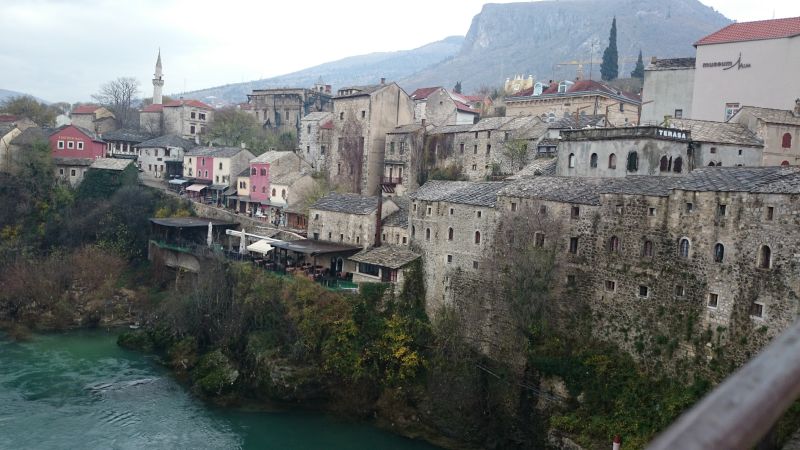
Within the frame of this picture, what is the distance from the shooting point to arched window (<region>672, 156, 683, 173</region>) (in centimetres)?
2455

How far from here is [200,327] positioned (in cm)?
3103

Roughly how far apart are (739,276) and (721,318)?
55.8 inches

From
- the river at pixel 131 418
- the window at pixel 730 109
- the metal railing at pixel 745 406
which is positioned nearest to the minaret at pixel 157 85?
the river at pixel 131 418

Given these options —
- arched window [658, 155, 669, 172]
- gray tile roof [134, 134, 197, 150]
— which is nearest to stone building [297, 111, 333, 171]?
gray tile roof [134, 134, 197, 150]

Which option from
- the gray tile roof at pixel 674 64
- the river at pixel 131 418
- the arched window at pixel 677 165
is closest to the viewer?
the river at pixel 131 418

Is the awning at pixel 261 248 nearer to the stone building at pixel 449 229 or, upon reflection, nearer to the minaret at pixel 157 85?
the stone building at pixel 449 229

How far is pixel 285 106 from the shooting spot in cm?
6544

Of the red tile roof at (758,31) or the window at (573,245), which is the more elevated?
the red tile roof at (758,31)

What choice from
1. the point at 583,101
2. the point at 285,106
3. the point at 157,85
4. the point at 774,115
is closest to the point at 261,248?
the point at 583,101

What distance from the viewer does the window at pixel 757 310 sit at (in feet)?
61.0

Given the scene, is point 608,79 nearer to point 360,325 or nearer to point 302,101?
point 302,101

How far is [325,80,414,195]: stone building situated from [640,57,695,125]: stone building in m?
15.7

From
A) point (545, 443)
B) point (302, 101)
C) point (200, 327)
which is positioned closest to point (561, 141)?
point (545, 443)

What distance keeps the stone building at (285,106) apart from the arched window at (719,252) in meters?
48.5
